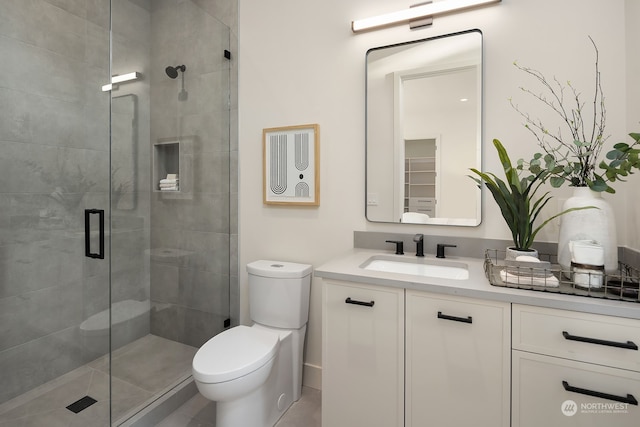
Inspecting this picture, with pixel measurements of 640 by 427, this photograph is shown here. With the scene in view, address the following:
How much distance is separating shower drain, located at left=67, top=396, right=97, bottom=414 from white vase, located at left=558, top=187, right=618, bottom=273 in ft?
7.98

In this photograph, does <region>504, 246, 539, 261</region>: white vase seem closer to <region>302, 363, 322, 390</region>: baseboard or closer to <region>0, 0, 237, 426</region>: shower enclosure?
<region>302, 363, 322, 390</region>: baseboard

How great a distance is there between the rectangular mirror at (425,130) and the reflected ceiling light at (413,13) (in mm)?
124

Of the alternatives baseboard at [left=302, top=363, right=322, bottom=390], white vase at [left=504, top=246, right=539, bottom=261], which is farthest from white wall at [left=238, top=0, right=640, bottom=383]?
white vase at [left=504, top=246, right=539, bottom=261]

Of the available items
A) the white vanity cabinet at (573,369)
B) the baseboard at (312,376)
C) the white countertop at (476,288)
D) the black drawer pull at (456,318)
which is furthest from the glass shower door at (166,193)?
the white vanity cabinet at (573,369)

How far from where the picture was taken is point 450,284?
3.82 feet

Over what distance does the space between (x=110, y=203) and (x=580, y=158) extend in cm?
224

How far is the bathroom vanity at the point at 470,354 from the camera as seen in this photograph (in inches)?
38.4

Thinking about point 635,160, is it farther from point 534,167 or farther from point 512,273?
point 512,273

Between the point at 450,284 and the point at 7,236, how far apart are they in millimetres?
2302

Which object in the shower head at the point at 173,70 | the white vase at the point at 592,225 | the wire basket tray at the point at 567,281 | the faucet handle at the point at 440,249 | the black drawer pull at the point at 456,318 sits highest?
the shower head at the point at 173,70

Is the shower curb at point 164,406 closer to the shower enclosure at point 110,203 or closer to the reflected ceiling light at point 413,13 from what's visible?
the shower enclosure at point 110,203

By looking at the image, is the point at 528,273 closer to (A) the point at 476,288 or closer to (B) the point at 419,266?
(A) the point at 476,288

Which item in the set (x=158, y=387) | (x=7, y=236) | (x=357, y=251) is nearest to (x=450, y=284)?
(x=357, y=251)

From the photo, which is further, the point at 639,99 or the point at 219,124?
the point at 219,124
